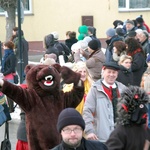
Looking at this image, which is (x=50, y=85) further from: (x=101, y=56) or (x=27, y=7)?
(x=27, y=7)

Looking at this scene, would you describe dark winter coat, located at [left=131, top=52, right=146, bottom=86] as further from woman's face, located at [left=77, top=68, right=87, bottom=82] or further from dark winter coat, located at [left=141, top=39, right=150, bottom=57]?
woman's face, located at [left=77, top=68, right=87, bottom=82]

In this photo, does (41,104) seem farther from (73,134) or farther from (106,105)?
(73,134)

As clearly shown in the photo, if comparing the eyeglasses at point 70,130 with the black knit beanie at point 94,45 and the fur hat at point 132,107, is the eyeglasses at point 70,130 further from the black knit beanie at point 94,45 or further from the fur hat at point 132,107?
the black knit beanie at point 94,45

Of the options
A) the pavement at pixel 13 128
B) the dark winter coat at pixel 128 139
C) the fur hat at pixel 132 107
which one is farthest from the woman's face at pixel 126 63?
the dark winter coat at pixel 128 139

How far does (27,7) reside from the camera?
28.5m

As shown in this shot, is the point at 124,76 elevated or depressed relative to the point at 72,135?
depressed

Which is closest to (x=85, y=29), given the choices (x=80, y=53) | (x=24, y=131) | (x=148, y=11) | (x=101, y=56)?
(x=80, y=53)

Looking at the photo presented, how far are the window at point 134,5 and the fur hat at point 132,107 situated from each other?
25355 mm

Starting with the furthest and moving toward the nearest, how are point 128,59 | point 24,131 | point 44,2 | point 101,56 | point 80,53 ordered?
1. point 44,2
2. point 80,53
3. point 101,56
4. point 128,59
5. point 24,131

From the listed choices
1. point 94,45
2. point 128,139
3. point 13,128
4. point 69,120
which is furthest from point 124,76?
point 69,120

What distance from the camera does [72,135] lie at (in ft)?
15.6

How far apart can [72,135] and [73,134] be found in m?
0.01

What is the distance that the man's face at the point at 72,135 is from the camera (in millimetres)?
4746

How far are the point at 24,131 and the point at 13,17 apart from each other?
54.1 ft
